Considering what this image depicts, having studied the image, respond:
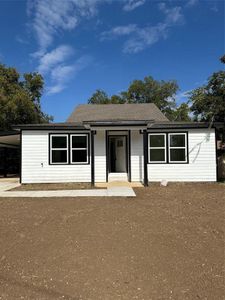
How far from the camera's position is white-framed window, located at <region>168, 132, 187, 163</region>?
44.8 feet

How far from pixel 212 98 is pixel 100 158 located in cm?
701

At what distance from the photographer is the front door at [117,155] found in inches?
572

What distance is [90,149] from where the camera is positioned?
13.7 metres

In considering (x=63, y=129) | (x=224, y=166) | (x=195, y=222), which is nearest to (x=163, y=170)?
(x=224, y=166)

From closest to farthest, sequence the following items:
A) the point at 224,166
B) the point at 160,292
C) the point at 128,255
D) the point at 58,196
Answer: the point at 160,292
the point at 128,255
the point at 58,196
the point at 224,166

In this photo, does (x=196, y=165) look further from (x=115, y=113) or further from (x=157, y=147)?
(x=115, y=113)

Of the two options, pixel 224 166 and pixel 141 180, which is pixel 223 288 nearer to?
pixel 141 180

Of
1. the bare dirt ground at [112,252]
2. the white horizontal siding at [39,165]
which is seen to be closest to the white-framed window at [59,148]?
the white horizontal siding at [39,165]

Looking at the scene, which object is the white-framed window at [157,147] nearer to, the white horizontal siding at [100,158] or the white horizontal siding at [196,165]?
the white horizontal siding at [196,165]

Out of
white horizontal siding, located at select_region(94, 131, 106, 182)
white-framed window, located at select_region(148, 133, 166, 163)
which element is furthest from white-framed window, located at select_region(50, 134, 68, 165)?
white-framed window, located at select_region(148, 133, 166, 163)

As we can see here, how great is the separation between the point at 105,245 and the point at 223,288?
6.80ft

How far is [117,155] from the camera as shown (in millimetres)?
14812

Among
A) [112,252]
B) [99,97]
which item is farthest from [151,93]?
[112,252]

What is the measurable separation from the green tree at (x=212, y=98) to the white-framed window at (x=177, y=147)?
1.99 metres
